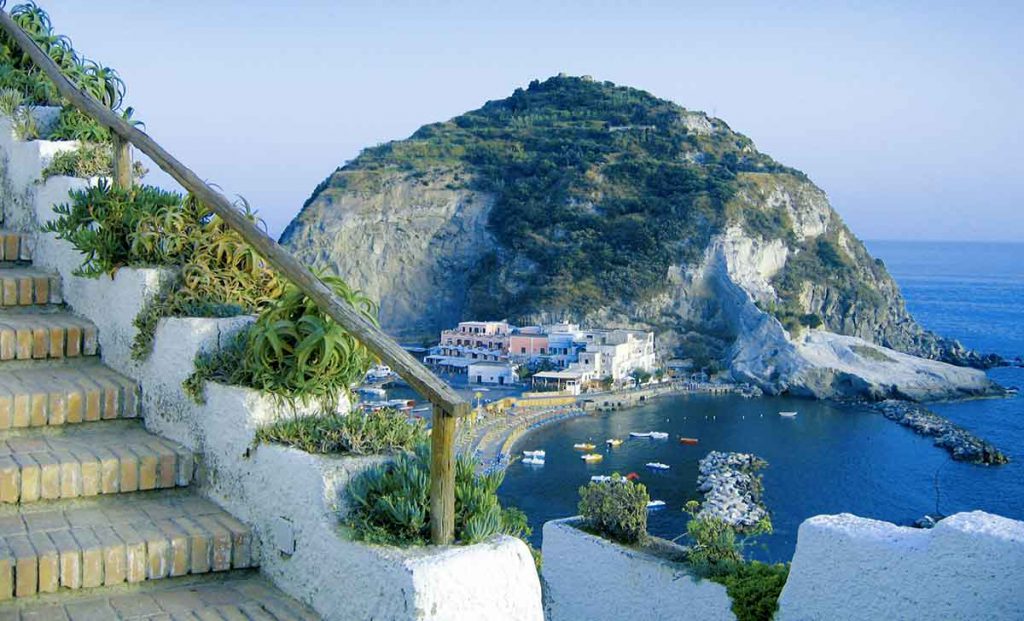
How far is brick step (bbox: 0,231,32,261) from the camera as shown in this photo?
4.61 m

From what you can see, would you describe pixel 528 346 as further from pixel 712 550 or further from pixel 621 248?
pixel 712 550

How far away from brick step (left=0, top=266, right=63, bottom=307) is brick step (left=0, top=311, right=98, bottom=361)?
0.66ft

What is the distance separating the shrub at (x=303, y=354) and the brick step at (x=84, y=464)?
393 millimetres

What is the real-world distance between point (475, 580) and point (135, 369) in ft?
6.29

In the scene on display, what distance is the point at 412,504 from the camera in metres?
2.42

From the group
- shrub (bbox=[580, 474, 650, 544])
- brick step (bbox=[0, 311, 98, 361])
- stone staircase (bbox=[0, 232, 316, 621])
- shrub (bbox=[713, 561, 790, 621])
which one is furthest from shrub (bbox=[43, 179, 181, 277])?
shrub (bbox=[713, 561, 790, 621])

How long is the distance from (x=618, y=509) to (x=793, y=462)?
31.4 metres

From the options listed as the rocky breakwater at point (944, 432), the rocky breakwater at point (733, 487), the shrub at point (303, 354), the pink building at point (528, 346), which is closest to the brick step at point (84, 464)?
the shrub at point (303, 354)

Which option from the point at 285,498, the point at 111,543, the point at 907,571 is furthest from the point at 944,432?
the point at 111,543

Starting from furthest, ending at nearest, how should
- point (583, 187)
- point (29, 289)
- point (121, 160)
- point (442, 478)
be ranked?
point (583, 187), point (29, 289), point (121, 160), point (442, 478)

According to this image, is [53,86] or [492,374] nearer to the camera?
[53,86]

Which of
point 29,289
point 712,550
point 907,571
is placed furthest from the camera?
point 712,550

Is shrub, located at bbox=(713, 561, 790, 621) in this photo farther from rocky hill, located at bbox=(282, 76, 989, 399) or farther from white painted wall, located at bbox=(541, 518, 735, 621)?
rocky hill, located at bbox=(282, 76, 989, 399)

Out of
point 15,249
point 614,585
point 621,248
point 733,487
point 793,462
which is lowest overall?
point 793,462
